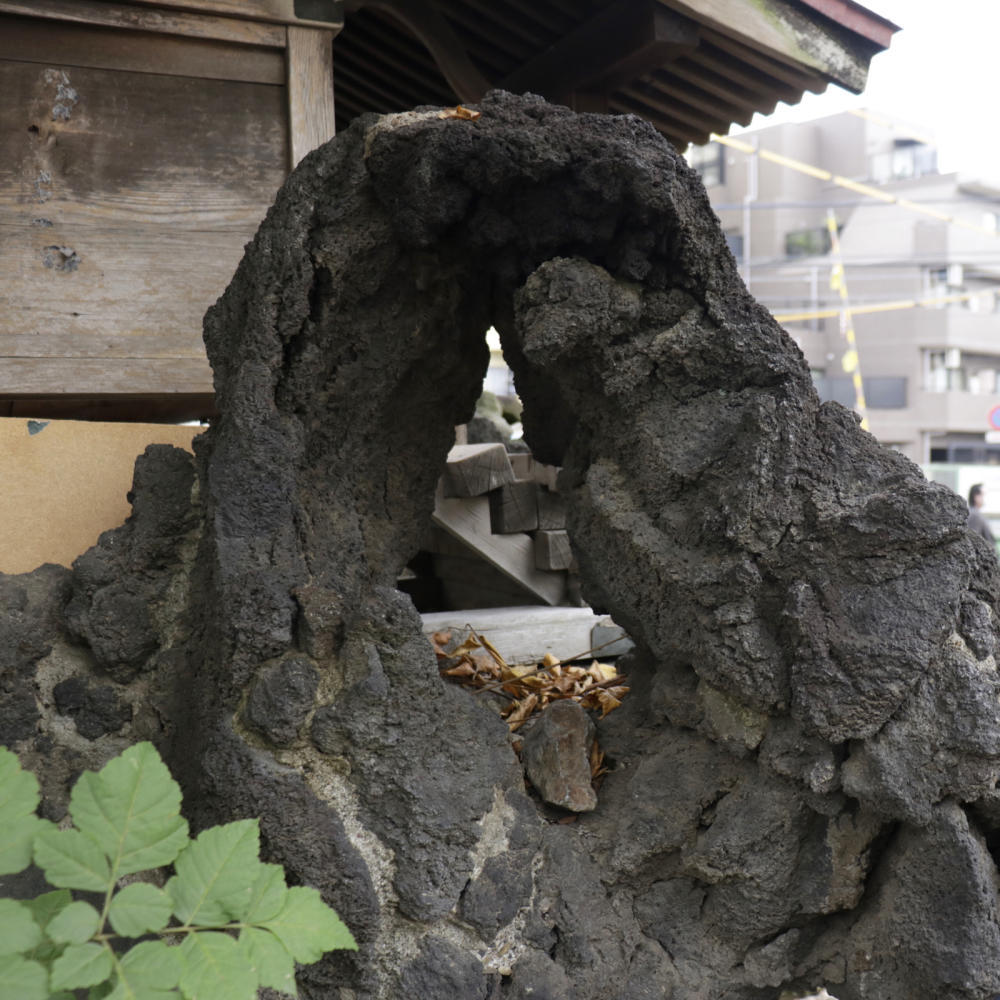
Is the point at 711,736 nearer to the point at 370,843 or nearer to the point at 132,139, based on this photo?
the point at 370,843

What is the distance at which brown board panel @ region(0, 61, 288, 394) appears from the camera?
283 centimetres

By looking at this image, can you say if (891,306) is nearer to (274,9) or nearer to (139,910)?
(274,9)

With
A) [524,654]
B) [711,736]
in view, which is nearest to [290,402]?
[711,736]

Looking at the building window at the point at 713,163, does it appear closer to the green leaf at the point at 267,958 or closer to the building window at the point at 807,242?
the building window at the point at 807,242

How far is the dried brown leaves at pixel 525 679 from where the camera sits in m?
2.46

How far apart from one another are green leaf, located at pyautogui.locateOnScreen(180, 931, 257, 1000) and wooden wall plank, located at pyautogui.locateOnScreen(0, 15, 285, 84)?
2.67 meters

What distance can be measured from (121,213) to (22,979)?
251cm

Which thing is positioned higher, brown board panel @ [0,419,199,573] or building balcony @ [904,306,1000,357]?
building balcony @ [904,306,1000,357]

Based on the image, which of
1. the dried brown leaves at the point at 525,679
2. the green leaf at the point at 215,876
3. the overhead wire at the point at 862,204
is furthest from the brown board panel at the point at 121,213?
the overhead wire at the point at 862,204

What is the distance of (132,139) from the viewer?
9.61 ft

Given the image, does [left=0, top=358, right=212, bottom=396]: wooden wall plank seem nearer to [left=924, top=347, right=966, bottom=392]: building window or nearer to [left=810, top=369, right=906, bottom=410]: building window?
[left=810, top=369, right=906, bottom=410]: building window

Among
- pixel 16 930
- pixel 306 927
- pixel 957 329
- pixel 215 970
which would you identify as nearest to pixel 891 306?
pixel 957 329

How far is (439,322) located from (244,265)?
431mm

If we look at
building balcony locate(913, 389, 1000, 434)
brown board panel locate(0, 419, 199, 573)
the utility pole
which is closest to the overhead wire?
the utility pole
